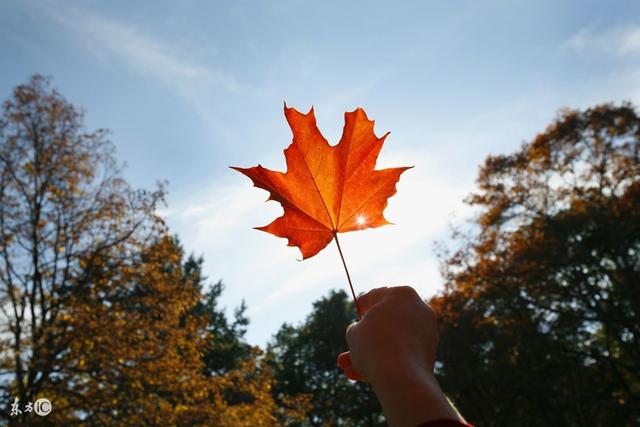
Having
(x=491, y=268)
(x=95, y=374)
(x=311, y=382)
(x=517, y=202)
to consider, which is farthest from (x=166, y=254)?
(x=311, y=382)

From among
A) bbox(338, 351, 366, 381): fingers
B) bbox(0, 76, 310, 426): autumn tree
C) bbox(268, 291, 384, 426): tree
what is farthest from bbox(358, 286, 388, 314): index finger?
bbox(268, 291, 384, 426): tree

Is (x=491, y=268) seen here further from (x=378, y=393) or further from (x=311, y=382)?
(x=311, y=382)

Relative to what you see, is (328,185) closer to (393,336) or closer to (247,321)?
(393,336)

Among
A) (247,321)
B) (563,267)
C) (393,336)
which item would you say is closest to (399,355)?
(393,336)

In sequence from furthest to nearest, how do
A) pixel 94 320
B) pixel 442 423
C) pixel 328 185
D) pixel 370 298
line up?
pixel 94 320, pixel 328 185, pixel 370 298, pixel 442 423

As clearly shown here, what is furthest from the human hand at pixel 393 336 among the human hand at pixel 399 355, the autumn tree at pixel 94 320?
the autumn tree at pixel 94 320

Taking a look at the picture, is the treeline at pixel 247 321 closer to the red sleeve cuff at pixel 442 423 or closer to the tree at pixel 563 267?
the tree at pixel 563 267

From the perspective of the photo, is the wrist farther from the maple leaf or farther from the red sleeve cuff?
the maple leaf
